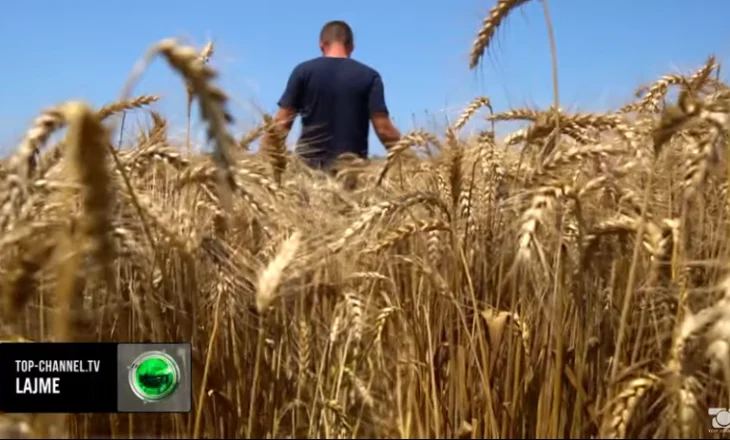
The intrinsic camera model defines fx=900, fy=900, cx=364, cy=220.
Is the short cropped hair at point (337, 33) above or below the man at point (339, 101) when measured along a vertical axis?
above

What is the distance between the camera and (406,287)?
1917 mm

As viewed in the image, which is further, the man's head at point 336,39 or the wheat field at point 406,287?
the man's head at point 336,39

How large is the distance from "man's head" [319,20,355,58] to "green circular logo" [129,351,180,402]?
11.0 ft

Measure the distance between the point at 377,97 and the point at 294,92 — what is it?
0.43m

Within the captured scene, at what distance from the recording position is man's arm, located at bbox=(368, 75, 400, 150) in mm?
4594

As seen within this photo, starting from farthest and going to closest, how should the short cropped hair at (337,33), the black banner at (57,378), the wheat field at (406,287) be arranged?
the short cropped hair at (337,33) < the black banner at (57,378) < the wheat field at (406,287)

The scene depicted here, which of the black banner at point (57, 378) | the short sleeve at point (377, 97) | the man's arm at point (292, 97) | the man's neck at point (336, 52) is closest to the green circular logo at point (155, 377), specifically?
the black banner at point (57, 378)

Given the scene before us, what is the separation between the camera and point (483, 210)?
210 centimetres

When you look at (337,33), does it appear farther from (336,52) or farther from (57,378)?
(57,378)

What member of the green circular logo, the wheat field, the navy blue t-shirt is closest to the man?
the navy blue t-shirt

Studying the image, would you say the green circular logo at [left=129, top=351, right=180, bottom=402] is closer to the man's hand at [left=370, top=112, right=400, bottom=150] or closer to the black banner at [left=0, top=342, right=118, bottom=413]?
the black banner at [left=0, top=342, right=118, bottom=413]

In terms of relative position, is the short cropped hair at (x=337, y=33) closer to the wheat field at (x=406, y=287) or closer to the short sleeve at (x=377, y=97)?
the short sleeve at (x=377, y=97)

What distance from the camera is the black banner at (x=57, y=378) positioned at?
1491mm

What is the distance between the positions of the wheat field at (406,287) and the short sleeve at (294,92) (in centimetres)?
247
